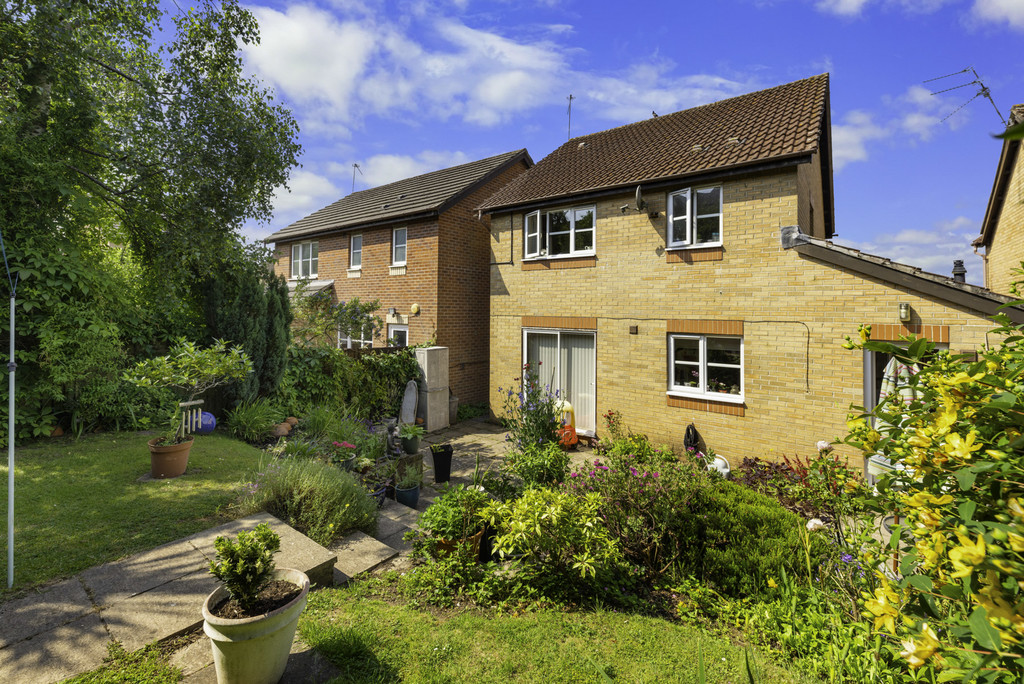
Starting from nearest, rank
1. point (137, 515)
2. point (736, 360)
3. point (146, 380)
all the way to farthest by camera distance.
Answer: point (137, 515), point (146, 380), point (736, 360)

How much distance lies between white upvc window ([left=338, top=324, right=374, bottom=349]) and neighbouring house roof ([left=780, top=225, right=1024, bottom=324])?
12.0 metres

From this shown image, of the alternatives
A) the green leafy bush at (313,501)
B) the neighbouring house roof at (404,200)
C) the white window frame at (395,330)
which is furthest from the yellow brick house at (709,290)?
the green leafy bush at (313,501)

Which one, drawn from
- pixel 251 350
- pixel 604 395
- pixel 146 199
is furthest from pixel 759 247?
pixel 146 199

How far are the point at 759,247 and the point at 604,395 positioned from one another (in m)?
4.59

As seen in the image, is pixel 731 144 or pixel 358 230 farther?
pixel 358 230

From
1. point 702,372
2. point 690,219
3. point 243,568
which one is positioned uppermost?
point 690,219

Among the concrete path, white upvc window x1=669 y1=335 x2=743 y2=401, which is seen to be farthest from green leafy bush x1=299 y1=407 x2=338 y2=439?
white upvc window x1=669 y1=335 x2=743 y2=401

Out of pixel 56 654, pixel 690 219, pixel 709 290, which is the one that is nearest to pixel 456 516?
pixel 56 654

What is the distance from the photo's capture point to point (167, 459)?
6.82 metres

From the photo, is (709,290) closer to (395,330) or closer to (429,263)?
(429,263)

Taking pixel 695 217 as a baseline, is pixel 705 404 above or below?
below

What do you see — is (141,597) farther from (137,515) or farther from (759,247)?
(759,247)

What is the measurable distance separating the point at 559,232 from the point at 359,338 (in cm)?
805

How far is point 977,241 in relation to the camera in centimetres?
1488
